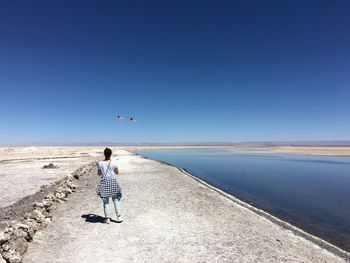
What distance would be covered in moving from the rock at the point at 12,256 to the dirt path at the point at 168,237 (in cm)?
50

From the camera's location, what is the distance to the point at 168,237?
10539 millimetres

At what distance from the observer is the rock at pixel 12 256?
7707 mm

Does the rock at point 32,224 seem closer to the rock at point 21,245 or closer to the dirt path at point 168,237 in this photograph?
the dirt path at point 168,237

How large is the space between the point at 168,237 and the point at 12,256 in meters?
4.48

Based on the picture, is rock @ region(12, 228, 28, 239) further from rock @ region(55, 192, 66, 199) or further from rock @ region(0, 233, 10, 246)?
rock @ region(55, 192, 66, 199)

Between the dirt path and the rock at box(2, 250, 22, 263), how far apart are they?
50 cm

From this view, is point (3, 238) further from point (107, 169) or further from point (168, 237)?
point (168, 237)

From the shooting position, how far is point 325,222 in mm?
15781

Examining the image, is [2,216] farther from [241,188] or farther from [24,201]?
[241,188]

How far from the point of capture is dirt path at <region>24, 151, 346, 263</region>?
29.2 feet

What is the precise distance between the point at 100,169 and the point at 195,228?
3847mm

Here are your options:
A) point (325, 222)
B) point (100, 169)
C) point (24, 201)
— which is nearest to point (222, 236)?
point (100, 169)

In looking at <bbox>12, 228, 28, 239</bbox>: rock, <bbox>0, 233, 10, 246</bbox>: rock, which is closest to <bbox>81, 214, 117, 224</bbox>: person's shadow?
<bbox>12, 228, 28, 239</bbox>: rock

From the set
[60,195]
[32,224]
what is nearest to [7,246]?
[32,224]
